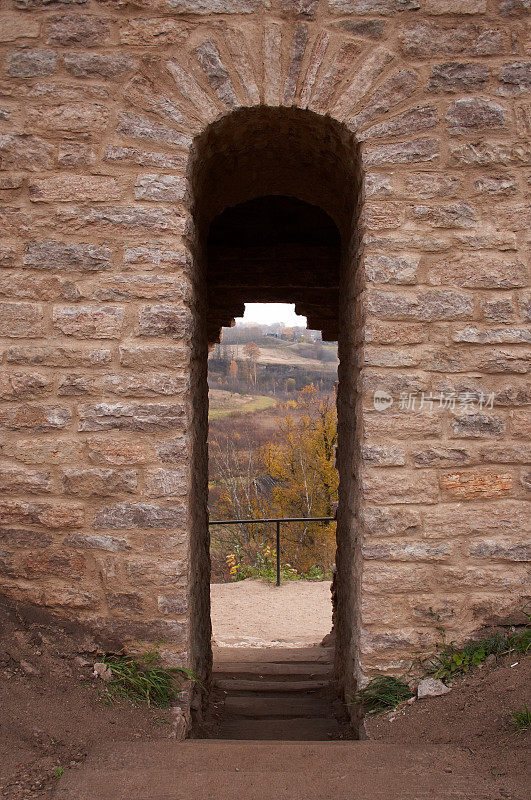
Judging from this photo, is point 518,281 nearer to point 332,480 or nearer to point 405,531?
point 405,531

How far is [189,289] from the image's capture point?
273cm

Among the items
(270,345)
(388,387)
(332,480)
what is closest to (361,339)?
(388,387)

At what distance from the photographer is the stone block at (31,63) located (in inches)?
106

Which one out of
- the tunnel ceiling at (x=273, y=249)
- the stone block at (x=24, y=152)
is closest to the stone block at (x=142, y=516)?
the stone block at (x=24, y=152)

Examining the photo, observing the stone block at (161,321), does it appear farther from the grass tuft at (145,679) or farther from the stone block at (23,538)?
the grass tuft at (145,679)

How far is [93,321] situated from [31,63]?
1.26 m

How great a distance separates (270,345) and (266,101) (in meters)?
28.9

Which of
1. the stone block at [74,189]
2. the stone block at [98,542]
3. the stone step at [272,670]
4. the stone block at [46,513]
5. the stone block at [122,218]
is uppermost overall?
the stone block at [74,189]

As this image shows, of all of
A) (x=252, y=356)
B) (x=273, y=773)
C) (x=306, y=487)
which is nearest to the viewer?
(x=273, y=773)

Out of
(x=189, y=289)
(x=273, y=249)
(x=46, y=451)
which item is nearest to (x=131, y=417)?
(x=46, y=451)

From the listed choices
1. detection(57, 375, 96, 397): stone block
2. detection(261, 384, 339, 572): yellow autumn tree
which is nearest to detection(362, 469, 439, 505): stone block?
detection(57, 375, 96, 397): stone block

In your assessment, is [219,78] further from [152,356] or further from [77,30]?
[152,356]

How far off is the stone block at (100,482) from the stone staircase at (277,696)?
5.31 feet

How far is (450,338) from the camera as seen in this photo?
2697mm
